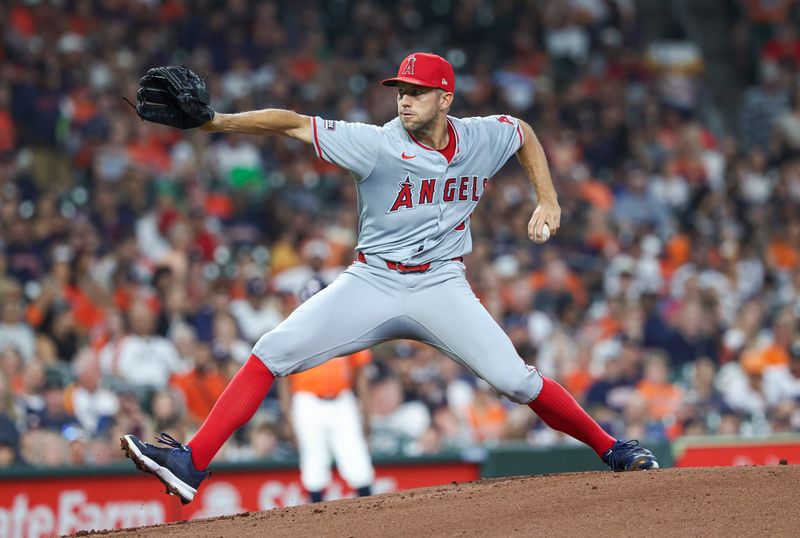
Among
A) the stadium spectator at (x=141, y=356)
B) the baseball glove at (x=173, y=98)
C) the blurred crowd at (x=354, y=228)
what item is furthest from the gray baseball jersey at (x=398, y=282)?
the stadium spectator at (x=141, y=356)

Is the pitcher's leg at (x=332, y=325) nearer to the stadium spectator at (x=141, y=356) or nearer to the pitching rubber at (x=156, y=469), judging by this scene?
the pitching rubber at (x=156, y=469)

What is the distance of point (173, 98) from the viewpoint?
16.1ft

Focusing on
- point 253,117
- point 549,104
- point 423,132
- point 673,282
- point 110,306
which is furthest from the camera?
point 549,104

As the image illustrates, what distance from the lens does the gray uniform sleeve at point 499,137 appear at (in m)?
5.43

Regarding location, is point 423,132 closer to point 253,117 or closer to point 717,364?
point 253,117

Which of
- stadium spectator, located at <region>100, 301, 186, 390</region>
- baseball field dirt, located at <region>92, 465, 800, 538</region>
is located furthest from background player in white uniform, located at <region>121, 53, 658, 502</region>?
stadium spectator, located at <region>100, 301, 186, 390</region>

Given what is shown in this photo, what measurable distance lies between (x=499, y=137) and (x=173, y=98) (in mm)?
1480

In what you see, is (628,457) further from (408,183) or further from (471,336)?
(408,183)

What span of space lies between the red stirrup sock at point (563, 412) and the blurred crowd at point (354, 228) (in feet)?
12.3

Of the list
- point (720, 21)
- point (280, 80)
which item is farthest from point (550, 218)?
point (720, 21)

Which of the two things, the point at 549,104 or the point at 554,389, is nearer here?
the point at 554,389

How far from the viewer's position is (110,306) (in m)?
9.83

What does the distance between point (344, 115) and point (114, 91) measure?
2534 mm

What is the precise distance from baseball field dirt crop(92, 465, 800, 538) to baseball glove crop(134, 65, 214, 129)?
1728mm
